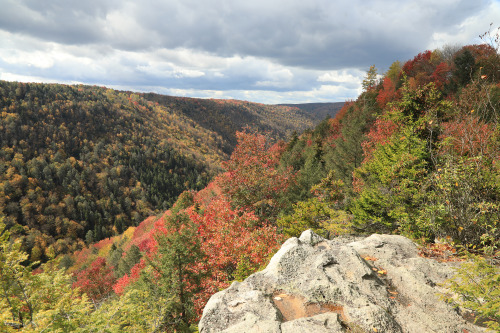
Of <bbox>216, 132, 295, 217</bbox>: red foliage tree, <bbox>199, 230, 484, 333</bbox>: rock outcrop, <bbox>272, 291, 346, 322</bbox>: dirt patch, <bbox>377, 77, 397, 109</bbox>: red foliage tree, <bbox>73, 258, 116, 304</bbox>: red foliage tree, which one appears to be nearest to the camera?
<bbox>199, 230, 484, 333</bbox>: rock outcrop

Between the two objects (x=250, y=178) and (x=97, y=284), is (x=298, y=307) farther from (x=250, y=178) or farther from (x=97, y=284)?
(x=97, y=284)

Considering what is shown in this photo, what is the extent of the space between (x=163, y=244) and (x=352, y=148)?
25946 mm

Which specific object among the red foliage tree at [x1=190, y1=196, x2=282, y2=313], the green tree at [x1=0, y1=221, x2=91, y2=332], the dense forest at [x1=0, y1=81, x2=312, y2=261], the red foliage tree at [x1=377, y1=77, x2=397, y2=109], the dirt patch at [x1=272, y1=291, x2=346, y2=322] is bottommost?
the dense forest at [x1=0, y1=81, x2=312, y2=261]

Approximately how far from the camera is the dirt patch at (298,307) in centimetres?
607

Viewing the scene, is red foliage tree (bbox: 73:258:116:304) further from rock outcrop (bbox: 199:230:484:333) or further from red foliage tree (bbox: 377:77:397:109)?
red foliage tree (bbox: 377:77:397:109)

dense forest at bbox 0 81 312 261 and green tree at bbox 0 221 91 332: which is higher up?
green tree at bbox 0 221 91 332

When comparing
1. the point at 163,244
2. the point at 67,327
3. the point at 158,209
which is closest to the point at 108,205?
the point at 158,209

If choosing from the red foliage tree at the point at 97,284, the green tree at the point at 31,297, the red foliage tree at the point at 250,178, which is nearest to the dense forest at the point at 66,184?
the red foliage tree at the point at 97,284

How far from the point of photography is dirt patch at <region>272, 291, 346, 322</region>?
607 cm

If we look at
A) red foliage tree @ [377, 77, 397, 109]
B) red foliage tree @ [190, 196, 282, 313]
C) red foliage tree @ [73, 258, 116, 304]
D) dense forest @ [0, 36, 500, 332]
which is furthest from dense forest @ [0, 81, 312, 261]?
red foliage tree @ [377, 77, 397, 109]

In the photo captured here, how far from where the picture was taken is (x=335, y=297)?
21.1 ft

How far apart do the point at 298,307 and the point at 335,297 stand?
1055 millimetres

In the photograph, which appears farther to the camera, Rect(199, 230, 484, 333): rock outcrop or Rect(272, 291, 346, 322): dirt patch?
Rect(272, 291, 346, 322): dirt patch

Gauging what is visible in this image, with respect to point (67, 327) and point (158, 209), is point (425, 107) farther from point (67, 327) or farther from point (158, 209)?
point (158, 209)
